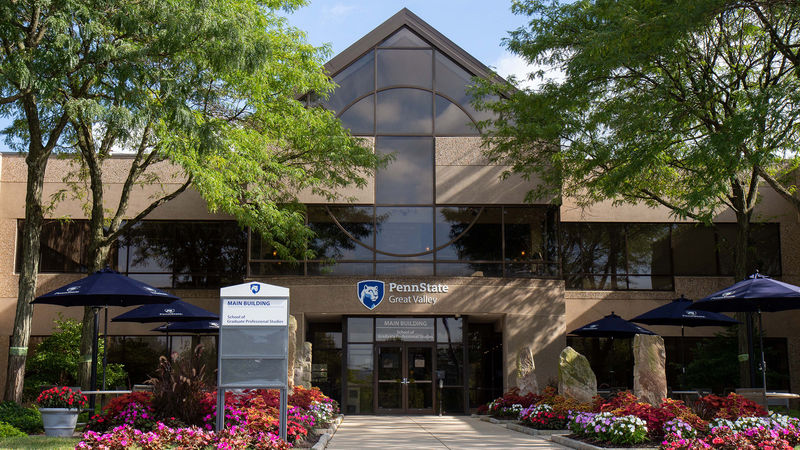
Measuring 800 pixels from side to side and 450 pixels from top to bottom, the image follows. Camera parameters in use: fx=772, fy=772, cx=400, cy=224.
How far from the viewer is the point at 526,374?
21125mm

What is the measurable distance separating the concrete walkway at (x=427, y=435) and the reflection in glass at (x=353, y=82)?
994cm

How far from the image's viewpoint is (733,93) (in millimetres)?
17875

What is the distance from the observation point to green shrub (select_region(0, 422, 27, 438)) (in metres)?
12.7

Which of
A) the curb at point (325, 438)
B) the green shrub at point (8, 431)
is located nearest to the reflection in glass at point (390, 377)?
the curb at point (325, 438)

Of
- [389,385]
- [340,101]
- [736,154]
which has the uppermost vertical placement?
[340,101]

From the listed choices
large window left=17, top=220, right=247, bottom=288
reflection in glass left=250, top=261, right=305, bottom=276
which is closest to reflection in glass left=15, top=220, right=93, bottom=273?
large window left=17, top=220, right=247, bottom=288

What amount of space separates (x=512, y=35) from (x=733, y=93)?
5.85m

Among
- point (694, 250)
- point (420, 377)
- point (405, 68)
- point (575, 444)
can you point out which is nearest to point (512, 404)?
point (420, 377)

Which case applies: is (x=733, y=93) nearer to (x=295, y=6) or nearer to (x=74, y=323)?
(x=295, y=6)

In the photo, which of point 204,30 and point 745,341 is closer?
point 204,30

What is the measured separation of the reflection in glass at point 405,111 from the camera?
24.8 metres

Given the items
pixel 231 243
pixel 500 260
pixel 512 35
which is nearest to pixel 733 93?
pixel 512 35

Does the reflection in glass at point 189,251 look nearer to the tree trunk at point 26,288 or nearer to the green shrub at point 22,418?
the tree trunk at point 26,288

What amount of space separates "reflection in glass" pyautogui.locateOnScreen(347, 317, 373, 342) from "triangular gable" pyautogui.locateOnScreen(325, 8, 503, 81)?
7.93 meters
